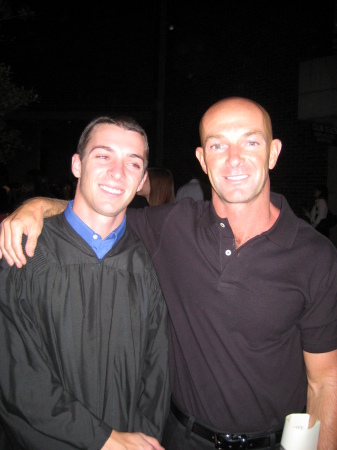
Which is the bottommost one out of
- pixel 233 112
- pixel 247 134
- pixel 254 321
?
pixel 254 321

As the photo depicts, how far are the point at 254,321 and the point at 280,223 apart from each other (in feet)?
1.73

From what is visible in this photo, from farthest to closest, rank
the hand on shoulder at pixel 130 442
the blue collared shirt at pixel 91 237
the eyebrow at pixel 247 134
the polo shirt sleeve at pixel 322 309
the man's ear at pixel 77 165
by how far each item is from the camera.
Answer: the man's ear at pixel 77 165 → the eyebrow at pixel 247 134 → the blue collared shirt at pixel 91 237 → the polo shirt sleeve at pixel 322 309 → the hand on shoulder at pixel 130 442

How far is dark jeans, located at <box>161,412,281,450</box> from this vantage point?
1909mm

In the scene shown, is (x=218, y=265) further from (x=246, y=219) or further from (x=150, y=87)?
(x=150, y=87)

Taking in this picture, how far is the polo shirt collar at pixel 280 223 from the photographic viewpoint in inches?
75.1

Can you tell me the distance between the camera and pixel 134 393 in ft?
6.05

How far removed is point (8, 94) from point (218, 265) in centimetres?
700

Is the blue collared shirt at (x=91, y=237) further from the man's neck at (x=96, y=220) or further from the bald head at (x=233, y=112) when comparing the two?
the bald head at (x=233, y=112)

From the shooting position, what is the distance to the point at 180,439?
197 centimetres

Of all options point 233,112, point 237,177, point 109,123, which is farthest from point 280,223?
point 109,123

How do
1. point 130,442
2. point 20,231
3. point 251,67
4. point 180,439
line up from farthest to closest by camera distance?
point 251,67 < point 180,439 < point 20,231 < point 130,442

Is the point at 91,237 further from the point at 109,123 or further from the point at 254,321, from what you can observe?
the point at 254,321

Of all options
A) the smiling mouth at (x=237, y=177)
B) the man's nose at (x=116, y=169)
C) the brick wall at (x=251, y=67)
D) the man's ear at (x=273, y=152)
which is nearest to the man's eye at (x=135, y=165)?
the man's nose at (x=116, y=169)

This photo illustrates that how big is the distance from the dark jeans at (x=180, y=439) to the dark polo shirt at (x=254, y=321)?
0.09 m
